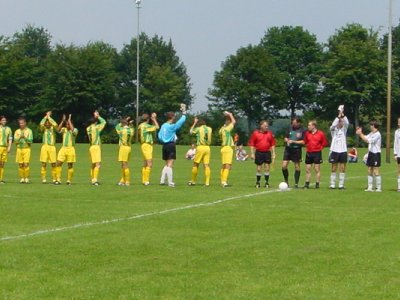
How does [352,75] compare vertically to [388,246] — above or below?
above

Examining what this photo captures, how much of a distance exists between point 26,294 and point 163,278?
179cm

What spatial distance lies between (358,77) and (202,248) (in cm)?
8017

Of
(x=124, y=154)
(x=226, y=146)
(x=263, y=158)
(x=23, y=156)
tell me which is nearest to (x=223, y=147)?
(x=226, y=146)

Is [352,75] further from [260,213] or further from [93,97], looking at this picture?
[260,213]

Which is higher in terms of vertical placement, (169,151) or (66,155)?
(169,151)

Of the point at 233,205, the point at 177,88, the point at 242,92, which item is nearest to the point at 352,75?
the point at 242,92

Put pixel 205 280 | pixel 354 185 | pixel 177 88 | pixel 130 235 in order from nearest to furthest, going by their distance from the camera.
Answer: pixel 205 280
pixel 130 235
pixel 354 185
pixel 177 88

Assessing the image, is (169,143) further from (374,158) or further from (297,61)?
(297,61)

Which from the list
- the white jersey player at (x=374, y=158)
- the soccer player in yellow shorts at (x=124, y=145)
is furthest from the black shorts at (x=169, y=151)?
the white jersey player at (x=374, y=158)

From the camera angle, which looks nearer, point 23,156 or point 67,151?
point 67,151

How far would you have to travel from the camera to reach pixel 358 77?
91312 millimetres

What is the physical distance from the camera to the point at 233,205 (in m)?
20.0

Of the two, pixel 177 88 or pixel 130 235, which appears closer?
pixel 130 235

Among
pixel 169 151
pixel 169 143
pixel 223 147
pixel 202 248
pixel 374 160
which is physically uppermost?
pixel 169 143
